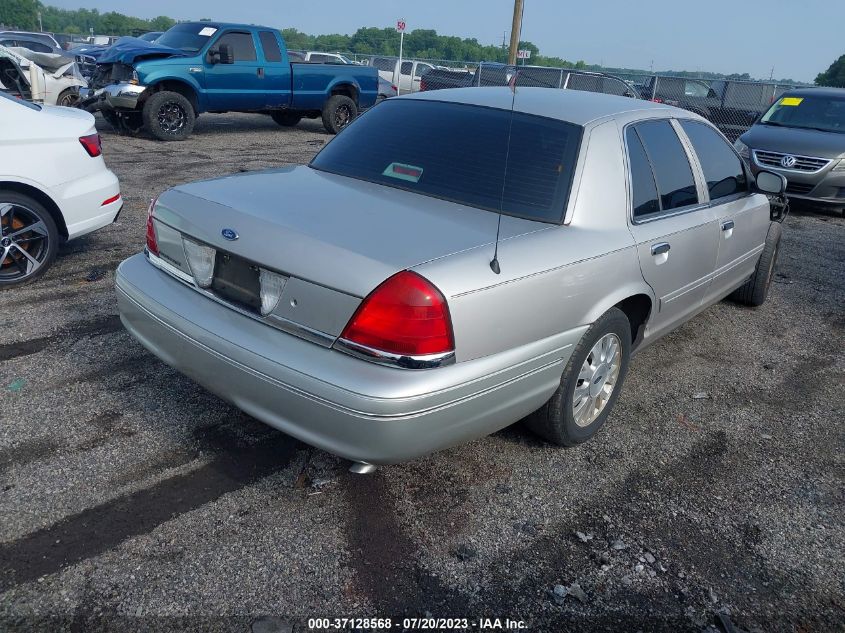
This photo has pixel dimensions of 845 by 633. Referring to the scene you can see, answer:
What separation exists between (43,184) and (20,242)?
462 mm

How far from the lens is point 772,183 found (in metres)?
4.80

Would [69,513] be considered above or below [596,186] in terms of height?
below

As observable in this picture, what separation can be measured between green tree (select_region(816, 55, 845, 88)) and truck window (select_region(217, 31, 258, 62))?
50298 millimetres

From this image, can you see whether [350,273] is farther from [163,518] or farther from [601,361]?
[601,361]

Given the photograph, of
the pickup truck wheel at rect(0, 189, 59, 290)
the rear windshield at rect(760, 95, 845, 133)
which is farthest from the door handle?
the rear windshield at rect(760, 95, 845, 133)

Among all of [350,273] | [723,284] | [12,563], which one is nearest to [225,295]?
[350,273]

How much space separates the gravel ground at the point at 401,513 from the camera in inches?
98.9

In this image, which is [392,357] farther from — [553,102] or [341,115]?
[341,115]

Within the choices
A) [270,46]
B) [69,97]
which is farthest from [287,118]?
[69,97]

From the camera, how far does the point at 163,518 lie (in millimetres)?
2838

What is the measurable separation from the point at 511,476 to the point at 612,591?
781 mm

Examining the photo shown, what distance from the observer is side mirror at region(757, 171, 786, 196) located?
4773 mm

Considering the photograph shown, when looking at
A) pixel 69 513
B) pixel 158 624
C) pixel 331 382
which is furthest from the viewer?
pixel 69 513

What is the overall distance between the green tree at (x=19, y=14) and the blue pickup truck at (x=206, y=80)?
74827 millimetres
